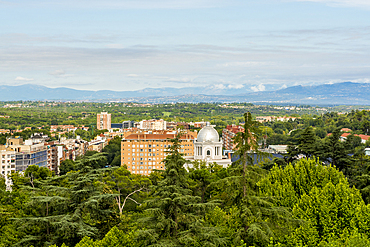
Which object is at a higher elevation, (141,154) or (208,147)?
(208,147)

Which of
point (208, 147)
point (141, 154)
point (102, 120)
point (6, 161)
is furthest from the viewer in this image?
point (102, 120)

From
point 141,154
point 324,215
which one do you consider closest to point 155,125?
point 141,154

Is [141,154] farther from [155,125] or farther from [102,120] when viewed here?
[102,120]

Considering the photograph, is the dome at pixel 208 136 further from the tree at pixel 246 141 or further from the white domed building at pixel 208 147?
the tree at pixel 246 141

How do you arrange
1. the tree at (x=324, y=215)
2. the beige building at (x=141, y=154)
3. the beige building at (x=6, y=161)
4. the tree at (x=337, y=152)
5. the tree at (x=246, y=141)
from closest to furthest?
1. the tree at (x=246, y=141)
2. the tree at (x=324, y=215)
3. the tree at (x=337, y=152)
4. the beige building at (x=6, y=161)
5. the beige building at (x=141, y=154)

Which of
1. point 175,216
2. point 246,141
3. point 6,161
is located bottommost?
point 6,161

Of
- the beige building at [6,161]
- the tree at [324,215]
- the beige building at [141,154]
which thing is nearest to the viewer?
the tree at [324,215]

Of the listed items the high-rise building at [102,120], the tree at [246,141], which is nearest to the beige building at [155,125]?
the high-rise building at [102,120]

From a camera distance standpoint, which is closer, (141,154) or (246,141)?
(246,141)

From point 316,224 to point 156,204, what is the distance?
10.8 meters

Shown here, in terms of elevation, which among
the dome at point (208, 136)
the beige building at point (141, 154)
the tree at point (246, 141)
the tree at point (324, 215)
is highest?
the tree at point (246, 141)

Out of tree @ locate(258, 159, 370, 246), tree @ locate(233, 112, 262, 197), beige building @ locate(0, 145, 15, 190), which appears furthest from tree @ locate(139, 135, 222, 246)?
beige building @ locate(0, 145, 15, 190)

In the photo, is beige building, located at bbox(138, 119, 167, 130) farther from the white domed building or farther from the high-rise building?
the white domed building

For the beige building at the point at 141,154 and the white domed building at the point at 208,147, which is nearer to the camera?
the white domed building at the point at 208,147
